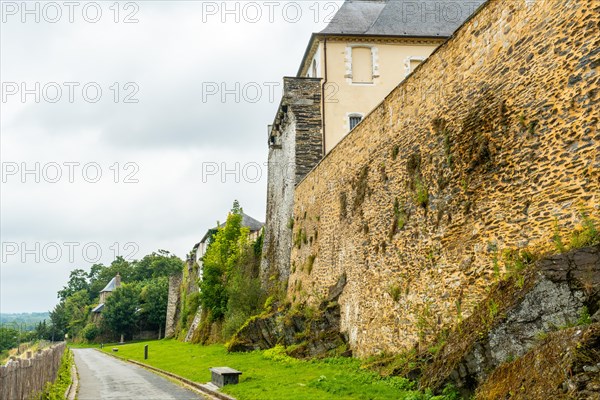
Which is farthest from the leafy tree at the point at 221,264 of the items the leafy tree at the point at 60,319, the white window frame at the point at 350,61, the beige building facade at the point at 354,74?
the leafy tree at the point at 60,319

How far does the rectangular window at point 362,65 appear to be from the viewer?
2612 centimetres

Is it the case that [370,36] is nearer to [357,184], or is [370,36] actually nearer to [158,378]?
[357,184]

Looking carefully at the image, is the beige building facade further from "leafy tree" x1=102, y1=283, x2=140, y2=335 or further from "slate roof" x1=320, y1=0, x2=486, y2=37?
"leafy tree" x1=102, y1=283, x2=140, y2=335

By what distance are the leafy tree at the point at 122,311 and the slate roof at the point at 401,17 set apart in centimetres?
4521

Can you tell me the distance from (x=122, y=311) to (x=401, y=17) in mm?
47377

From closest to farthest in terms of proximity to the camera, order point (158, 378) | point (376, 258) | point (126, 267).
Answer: point (376, 258) < point (158, 378) < point (126, 267)

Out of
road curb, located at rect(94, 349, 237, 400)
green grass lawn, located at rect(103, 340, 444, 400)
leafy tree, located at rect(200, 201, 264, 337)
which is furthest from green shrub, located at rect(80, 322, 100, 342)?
green grass lawn, located at rect(103, 340, 444, 400)

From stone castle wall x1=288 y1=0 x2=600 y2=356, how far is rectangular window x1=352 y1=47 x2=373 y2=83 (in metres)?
10.1

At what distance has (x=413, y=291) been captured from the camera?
11953 millimetres

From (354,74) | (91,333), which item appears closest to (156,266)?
(91,333)

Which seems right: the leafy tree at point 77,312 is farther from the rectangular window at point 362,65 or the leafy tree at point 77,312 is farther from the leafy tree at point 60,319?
the rectangular window at point 362,65

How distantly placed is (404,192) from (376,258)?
239cm

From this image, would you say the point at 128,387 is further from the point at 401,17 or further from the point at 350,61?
the point at 401,17

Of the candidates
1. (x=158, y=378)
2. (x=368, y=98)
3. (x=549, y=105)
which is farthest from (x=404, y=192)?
(x=368, y=98)
